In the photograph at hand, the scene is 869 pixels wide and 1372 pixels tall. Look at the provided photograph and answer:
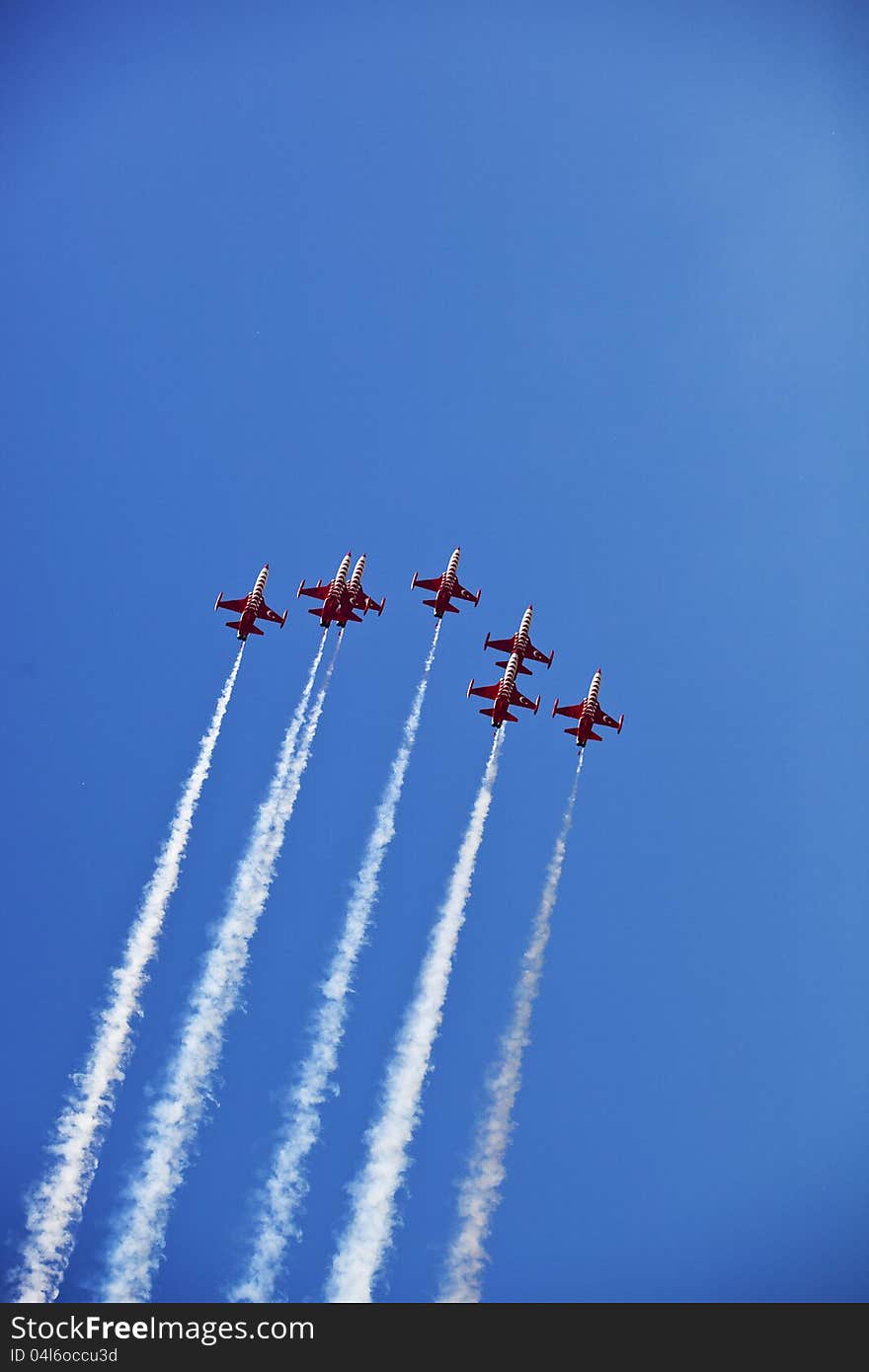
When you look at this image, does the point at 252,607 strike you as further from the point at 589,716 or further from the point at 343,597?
the point at 589,716

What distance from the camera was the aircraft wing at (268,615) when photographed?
108325 millimetres

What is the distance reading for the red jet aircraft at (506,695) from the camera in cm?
10131

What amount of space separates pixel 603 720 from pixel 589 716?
2062mm

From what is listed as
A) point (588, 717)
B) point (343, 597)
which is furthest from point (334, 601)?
point (588, 717)

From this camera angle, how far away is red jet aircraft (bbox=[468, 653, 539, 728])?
332ft

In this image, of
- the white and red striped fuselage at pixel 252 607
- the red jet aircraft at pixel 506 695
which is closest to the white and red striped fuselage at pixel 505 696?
the red jet aircraft at pixel 506 695

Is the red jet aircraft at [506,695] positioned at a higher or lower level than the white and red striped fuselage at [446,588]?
lower

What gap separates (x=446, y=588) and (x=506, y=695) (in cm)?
1190

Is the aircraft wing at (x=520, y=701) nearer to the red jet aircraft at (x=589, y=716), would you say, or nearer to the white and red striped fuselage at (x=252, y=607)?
the red jet aircraft at (x=589, y=716)

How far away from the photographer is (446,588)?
357 feet

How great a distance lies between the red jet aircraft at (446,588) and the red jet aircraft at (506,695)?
693cm
